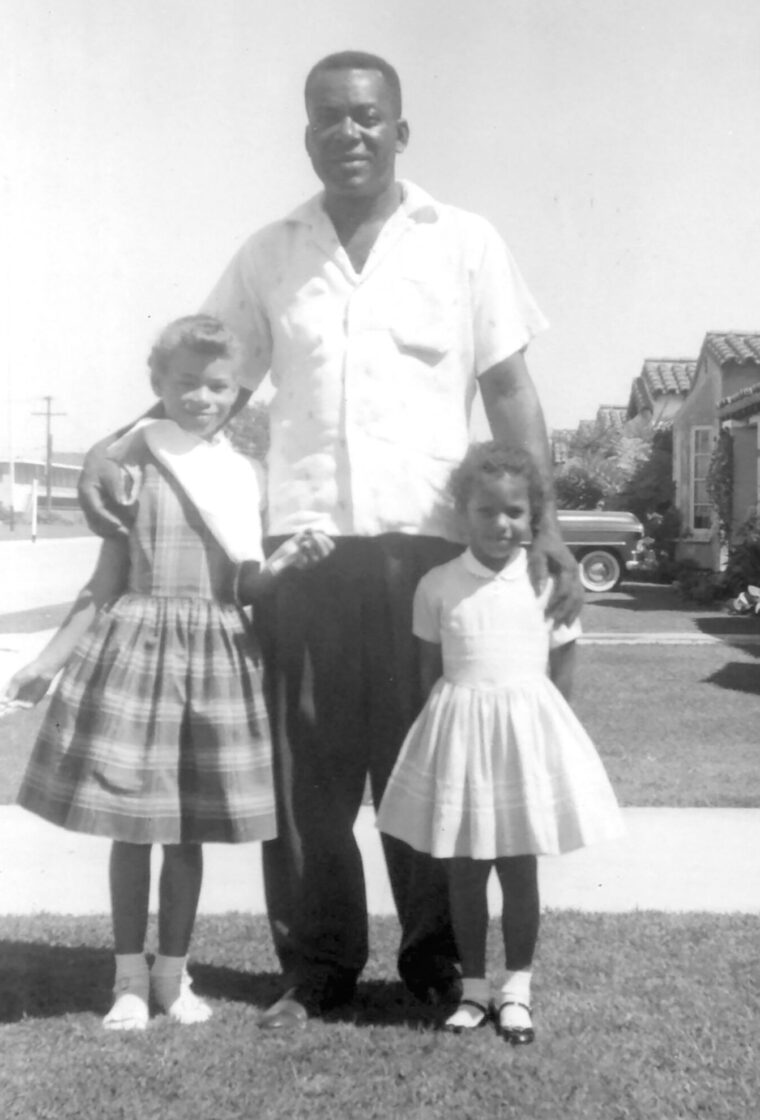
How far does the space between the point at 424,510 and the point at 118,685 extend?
74 centimetres

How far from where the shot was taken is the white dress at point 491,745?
9.66 feet

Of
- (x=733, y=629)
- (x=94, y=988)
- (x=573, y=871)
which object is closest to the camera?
(x=94, y=988)

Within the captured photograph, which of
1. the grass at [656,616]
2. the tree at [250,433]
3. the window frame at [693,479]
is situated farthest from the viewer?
the window frame at [693,479]

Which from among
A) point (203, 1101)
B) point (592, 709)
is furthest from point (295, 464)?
point (592, 709)

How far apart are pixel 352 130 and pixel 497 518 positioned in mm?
870

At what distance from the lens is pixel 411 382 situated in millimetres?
3055

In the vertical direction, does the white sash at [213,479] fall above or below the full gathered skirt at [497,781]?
above

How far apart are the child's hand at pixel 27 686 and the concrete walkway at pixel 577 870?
3.91ft

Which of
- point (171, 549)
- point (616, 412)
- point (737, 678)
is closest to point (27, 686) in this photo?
point (171, 549)

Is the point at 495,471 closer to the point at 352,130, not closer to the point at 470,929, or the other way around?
the point at 352,130

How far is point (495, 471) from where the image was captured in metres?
3.01

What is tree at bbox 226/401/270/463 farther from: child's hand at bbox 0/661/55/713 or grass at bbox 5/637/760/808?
grass at bbox 5/637/760/808

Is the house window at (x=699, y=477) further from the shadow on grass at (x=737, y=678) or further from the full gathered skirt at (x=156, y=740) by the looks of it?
the full gathered skirt at (x=156, y=740)

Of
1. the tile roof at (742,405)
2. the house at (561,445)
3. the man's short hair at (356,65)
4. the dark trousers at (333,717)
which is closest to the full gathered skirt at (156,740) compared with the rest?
the dark trousers at (333,717)
